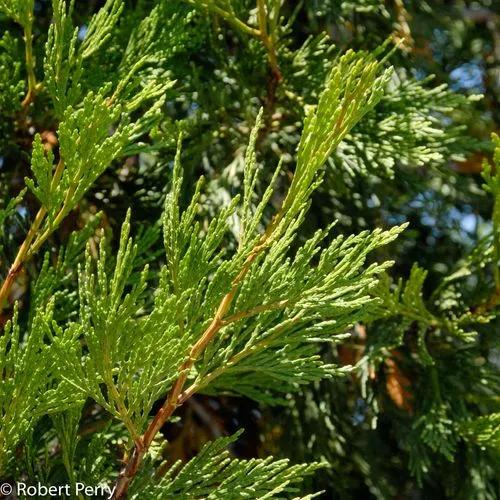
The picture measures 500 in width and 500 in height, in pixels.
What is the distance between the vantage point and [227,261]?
1.11 m

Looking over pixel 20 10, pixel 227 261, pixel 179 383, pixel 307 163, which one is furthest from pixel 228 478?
pixel 20 10

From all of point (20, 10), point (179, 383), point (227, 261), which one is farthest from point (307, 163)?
point (20, 10)

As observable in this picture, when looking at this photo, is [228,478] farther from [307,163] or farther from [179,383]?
[307,163]

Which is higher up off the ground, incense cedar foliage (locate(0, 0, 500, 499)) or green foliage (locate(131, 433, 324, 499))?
incense cedar foliage (locate(0, 0, 500, 499))

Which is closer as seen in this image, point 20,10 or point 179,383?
point 179,383

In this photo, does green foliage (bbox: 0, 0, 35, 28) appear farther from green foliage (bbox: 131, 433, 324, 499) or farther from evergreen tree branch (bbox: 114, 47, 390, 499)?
green foliage (bbox: 131, 433, 324, 499)

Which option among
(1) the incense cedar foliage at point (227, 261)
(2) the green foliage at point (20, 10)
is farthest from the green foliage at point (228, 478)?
(2) the green foliage at point (20, 10)

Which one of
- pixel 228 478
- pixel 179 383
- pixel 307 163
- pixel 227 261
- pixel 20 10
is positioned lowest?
pixel 228 478

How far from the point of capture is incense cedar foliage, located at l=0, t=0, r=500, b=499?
3.65 ft

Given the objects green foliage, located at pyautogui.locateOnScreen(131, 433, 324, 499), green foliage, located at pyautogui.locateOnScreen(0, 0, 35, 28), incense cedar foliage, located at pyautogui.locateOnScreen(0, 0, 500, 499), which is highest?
green foliage, located at pyautogui.locateOnScreen(0, 0, 35, 28)

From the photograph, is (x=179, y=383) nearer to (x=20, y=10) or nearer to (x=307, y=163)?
(x=307, y=163)

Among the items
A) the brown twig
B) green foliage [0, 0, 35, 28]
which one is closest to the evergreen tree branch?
the brown twig

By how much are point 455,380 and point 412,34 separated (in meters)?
0.86

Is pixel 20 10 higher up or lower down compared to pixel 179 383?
higher up
